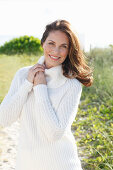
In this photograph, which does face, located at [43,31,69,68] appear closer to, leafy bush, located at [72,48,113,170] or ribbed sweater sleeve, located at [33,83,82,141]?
ribbed sweater sleeve, located at [33,83,82,141]

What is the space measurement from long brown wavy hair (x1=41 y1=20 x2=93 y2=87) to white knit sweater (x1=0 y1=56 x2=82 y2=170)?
0.08 metres

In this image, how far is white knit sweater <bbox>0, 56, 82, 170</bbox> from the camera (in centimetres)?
186

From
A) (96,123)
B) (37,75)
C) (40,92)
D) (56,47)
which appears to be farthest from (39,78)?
(96,123)

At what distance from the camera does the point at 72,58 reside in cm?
209

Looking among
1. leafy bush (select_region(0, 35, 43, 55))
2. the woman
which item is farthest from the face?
leafy bush (select_region(0, 35, 43, 55))

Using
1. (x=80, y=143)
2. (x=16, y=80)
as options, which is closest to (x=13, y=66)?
(x=80, y=143)

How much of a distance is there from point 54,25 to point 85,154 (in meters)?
2.39

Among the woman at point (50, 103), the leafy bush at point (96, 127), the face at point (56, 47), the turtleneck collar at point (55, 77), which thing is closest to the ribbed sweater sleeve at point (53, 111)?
the woman at point (50, 103)

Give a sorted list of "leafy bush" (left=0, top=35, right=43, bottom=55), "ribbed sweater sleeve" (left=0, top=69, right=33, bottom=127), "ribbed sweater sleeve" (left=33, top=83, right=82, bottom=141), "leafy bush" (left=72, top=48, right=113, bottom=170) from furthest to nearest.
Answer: "leafy bush" (left=0, top=35, right=43, bottom=55) < "leafy bush" (left=72, top=48, right=113, bottom=170) < "ribbed sweater sleeve" (left=0, top=69, right=33, bottom=127) < "ribbed sweater sleeve" (left=33, top=83, right=82, bottom=141)

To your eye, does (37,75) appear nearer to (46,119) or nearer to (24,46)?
(46,119)

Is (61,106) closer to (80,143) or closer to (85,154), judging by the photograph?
(85,154)

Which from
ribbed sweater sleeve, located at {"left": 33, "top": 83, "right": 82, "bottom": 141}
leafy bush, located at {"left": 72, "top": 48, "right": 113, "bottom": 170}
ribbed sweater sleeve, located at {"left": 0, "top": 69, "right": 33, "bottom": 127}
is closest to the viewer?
ribbed sweater sleeve, located at {"left": 33, "top": 83, "right": 82, "bottom": 141}

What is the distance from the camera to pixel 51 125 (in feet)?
5.92

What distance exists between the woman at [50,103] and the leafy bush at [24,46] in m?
14.1
